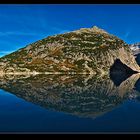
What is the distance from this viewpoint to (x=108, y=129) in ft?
90.7
